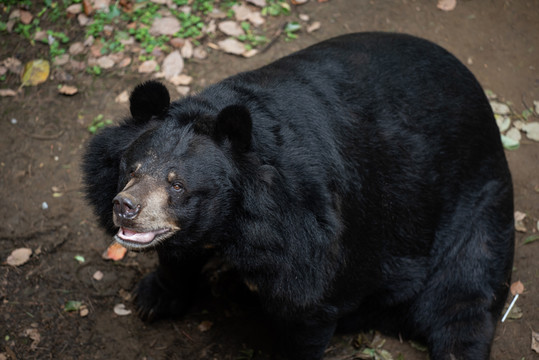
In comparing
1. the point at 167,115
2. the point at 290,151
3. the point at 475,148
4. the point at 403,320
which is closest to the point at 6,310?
the point at 167,115

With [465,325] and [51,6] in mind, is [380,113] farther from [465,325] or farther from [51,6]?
[51,6]

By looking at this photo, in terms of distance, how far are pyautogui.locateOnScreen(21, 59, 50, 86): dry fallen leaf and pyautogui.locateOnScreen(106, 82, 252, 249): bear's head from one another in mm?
2969

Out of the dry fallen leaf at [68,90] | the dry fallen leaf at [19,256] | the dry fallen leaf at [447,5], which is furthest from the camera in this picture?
the dry fallen leaf at [447,5]

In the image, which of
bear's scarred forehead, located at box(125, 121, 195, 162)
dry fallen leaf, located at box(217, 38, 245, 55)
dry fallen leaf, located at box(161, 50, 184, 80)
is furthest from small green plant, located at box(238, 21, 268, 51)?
bear's scarred forehead, located at box(125, 121, 195, 162)

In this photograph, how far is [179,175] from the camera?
2844 millimetres

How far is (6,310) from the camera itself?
4.20m

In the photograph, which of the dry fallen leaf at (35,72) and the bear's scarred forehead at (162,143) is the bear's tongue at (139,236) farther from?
the dry fallen leaf at (35,72)

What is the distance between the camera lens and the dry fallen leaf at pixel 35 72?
5594mm

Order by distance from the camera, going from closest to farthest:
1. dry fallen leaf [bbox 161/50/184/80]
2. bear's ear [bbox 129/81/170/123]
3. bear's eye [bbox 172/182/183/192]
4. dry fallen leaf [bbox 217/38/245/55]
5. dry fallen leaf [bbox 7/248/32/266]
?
bear's eye [bbox 172/182/183/192], bear's ear [bbox 129/81/170/123], dry fallen leaf [bbox 7/248/32/266], dry fallen leaf [bbox 161/50/184/80], dry fallen leaf [bbox 217/38/245/55]

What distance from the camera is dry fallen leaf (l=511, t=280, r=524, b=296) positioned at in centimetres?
452

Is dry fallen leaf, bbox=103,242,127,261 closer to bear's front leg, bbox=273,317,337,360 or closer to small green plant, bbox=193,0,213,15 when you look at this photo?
bear's front leg, bbox=273,317,337,360

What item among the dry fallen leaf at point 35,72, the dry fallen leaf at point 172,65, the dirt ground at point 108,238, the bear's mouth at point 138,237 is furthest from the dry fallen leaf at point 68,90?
the bear's mouth at point 138,237

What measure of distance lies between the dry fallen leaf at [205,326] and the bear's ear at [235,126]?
1862mm

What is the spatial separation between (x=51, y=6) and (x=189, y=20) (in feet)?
4.67
